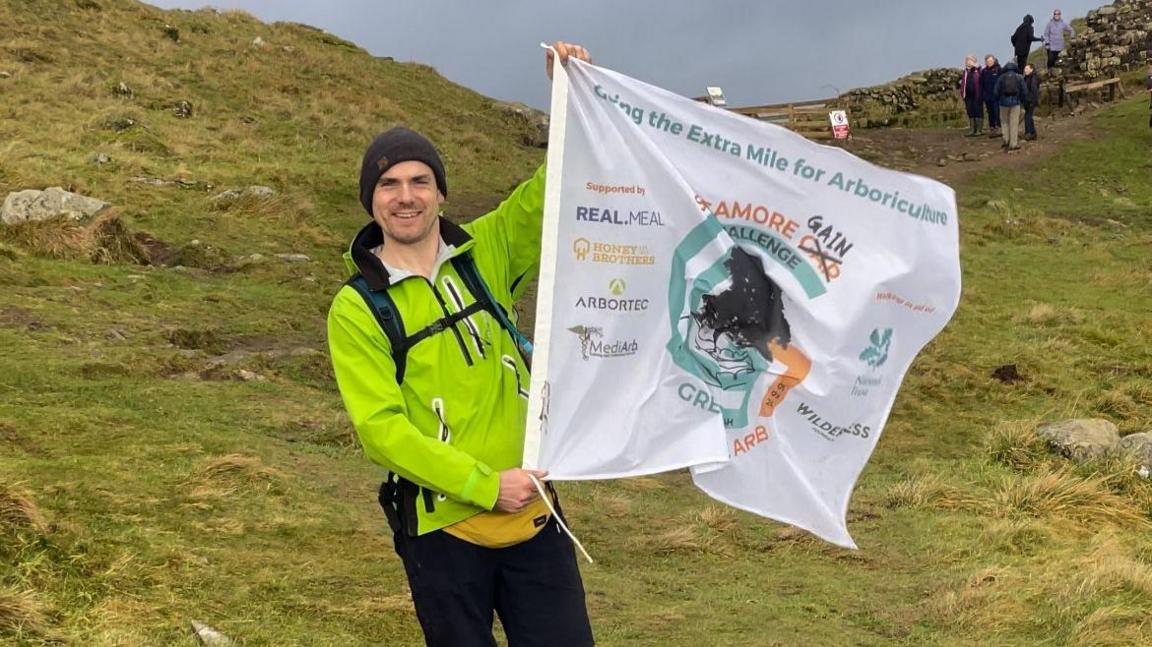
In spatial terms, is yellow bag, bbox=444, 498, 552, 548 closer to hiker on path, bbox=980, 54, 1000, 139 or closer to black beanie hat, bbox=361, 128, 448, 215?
black beanie hat, bbox=361, 128, 448, 215

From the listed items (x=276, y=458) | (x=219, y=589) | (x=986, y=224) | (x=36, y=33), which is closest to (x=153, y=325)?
(x=276, y=458)

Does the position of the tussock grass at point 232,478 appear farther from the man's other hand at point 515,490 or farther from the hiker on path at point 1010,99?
the hiker on path at point 1010,99

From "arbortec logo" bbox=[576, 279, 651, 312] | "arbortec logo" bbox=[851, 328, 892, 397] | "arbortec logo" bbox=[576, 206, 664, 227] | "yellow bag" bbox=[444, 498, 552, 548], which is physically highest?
"arbortec logo" bbox=[576, 206, 664, 227]

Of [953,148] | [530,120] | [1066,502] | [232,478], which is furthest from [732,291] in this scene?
[530,120]

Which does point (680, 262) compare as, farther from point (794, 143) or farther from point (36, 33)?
point (36, 33)

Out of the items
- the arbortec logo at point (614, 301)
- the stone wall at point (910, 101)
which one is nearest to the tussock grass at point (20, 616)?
the arbortec logo at point (614, 301)

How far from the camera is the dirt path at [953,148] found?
26.6m

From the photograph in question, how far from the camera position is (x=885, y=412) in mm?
3803

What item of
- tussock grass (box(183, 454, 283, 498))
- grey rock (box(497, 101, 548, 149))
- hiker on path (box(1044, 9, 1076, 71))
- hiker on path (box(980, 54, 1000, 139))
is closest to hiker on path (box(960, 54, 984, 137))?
hiker on path (box(980, 54, 1000, 139))

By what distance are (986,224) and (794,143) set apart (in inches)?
775

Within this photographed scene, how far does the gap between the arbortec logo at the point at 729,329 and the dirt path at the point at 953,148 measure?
2266 cm

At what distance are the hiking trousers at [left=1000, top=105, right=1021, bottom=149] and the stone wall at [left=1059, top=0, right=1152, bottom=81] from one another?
914cm

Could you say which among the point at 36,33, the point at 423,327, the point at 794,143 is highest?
the point at 36,33

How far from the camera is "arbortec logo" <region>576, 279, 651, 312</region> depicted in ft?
11.9
